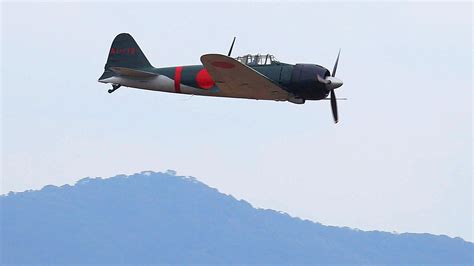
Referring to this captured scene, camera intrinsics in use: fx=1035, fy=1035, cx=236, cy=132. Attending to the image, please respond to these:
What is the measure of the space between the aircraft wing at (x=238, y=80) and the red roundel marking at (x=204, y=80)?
27.6 inches

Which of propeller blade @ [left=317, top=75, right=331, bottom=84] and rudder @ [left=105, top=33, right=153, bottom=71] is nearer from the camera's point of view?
propeller blade @ [left=317, top=75, right=331, bottom=84]

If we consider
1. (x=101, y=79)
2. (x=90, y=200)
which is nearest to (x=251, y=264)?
(x=90, y=200)

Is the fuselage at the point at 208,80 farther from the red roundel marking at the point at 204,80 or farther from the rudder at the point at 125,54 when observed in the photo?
the rudder at the point at 125,54

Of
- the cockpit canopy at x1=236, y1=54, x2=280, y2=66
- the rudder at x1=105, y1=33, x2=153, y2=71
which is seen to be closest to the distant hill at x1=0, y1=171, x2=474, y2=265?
the rudder at x1=105, y1=33, x2=153, y2=71

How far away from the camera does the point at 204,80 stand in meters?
38.6

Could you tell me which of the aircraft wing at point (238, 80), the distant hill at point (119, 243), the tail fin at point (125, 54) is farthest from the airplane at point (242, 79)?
the distant hill at point (119, 243)

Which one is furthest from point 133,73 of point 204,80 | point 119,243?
point 119,243

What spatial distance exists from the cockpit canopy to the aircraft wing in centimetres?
104

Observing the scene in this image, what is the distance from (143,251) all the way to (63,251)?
45.6 feet

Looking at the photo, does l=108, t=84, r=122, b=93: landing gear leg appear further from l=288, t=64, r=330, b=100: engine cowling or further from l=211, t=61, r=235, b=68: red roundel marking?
l=288, t=64, r=330, b=100: engine cowling

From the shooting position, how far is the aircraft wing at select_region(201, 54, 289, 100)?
36.2m

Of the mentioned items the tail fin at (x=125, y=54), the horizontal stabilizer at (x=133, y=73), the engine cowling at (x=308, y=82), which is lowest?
the engine cowling at (x=308, y=82)

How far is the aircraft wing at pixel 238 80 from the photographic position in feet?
119

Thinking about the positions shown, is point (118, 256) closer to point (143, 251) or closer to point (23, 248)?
point (143, 251)
